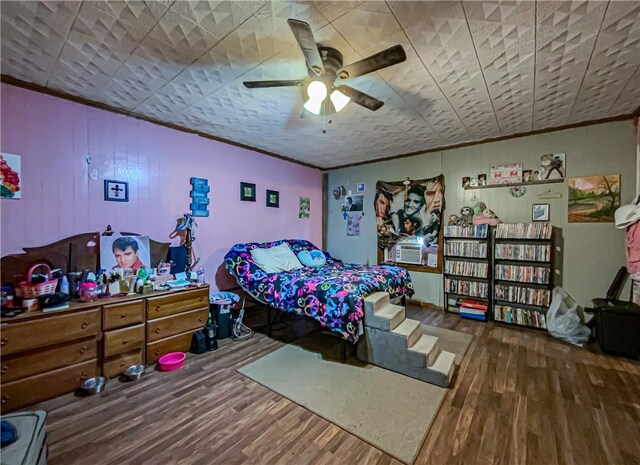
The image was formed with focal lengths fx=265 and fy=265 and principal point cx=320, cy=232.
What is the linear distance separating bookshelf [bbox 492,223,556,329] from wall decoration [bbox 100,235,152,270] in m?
4.58

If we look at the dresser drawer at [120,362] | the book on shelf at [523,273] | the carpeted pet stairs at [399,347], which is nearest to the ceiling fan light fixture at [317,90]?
the carpeted pet stairs at [399,347]

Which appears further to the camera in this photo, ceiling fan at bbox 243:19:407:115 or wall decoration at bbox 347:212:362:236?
wall decoration at bbox 347:212:362:236

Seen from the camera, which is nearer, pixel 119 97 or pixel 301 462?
pixel 301 462

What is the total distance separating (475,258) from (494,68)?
2.67m

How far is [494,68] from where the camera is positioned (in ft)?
7.03

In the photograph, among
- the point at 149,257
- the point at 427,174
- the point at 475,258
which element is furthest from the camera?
the point at 427,174

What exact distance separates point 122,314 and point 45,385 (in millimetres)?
655

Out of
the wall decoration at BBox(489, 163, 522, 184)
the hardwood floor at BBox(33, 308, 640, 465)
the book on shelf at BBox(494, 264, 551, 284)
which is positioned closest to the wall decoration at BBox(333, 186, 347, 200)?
the wall decoration at BBox(489, 163, 522, 184)

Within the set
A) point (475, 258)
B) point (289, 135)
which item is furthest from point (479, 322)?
point (289, 135)

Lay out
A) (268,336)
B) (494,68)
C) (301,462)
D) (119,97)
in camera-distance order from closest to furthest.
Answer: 1. (301,462)
2. (494,68)
3. (119,97)
4. (268,336)

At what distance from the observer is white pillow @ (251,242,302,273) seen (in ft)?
12.0

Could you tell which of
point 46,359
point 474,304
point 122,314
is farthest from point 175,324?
point 474,304

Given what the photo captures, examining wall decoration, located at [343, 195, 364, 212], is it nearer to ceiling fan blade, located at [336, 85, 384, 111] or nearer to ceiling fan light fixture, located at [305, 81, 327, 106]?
ceiling fan blade, located at [336, 85, 384, 111]

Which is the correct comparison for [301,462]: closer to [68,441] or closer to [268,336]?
[68,441]
